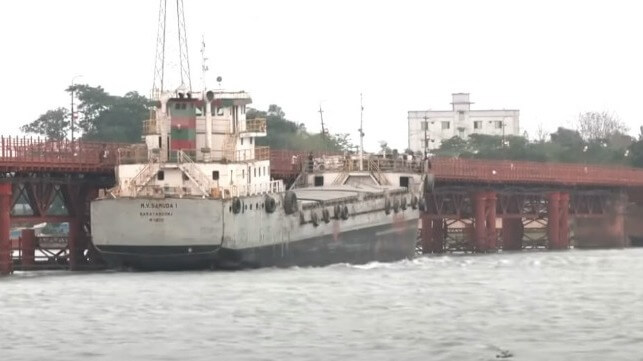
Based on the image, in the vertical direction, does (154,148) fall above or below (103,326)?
above

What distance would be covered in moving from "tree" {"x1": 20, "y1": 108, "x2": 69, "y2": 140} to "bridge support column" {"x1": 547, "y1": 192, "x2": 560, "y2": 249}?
6688 centimetres

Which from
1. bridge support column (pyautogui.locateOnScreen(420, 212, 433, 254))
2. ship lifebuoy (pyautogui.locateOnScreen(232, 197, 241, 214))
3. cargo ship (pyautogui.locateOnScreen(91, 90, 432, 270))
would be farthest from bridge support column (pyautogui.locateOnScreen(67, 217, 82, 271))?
bridge support column (pyautogui.locateOnScreen(420, 212, 433, 254))

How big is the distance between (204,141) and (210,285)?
16449 millimetres

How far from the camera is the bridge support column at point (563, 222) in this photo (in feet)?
438

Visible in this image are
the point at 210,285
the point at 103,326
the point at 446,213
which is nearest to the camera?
the point at 103,326

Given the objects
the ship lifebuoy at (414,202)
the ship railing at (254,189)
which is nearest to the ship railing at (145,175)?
the ship railing at (254,189)

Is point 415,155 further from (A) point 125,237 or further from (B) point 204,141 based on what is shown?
(A) point 125,237

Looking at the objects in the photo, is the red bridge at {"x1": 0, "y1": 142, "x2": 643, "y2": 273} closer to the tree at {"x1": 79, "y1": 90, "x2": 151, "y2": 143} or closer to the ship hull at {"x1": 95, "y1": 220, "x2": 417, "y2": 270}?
the ship hull at {"x1": 95, "y1": 220, "x2": 417, "y2": 270}

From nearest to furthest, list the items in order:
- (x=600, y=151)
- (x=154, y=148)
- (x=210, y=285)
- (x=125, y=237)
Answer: (x=210, y=285), (x=125, y=237), (x=154, y=148), (x=600, y=151)

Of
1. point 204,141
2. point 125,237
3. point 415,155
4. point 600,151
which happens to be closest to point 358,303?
point 125,237

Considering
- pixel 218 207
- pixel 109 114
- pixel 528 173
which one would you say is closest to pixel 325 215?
pixel 218 207

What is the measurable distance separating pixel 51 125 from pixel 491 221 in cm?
7334

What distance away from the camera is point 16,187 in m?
88.0

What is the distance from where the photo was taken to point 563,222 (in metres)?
134
